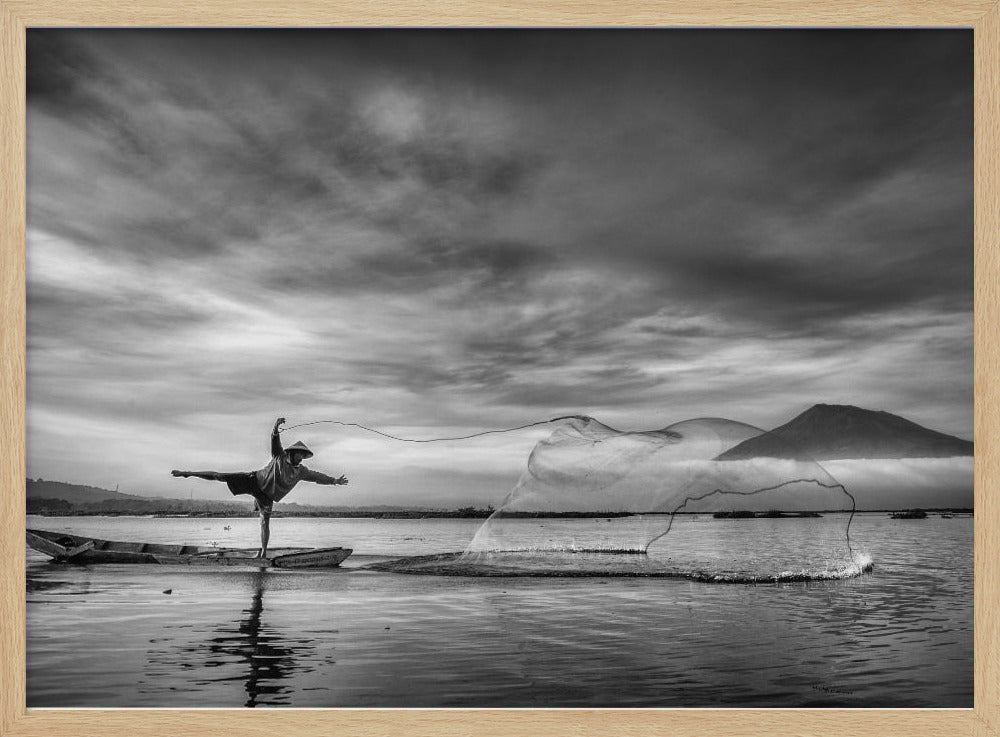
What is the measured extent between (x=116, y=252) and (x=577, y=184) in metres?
2.51

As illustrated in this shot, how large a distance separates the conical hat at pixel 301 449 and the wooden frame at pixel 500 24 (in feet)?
4.43

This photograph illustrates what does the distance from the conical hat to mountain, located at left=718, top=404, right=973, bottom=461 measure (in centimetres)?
257

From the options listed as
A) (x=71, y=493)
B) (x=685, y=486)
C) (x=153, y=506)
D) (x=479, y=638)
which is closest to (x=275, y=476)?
(x=153, y=506)

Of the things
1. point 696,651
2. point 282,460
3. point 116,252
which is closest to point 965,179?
point 696,651

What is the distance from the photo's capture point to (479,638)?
14.9ft

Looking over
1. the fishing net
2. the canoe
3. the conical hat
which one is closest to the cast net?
the fishing net

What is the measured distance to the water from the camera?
3736 mm

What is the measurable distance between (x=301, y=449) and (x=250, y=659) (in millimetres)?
1198

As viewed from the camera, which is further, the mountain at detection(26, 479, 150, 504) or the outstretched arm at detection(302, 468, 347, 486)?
the outstretched arm at detection(302, 468, 347, 486)

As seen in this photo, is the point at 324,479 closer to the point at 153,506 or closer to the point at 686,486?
the point at 153,506

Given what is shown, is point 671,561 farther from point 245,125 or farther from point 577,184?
point 245,125

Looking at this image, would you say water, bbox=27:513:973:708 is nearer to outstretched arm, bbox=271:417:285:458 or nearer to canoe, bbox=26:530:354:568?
canoe, bbox=26:530:354:568

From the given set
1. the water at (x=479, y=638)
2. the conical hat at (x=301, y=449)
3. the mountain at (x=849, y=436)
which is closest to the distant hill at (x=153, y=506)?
the water at (x=479, y=638)

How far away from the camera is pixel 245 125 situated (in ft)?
14.5
